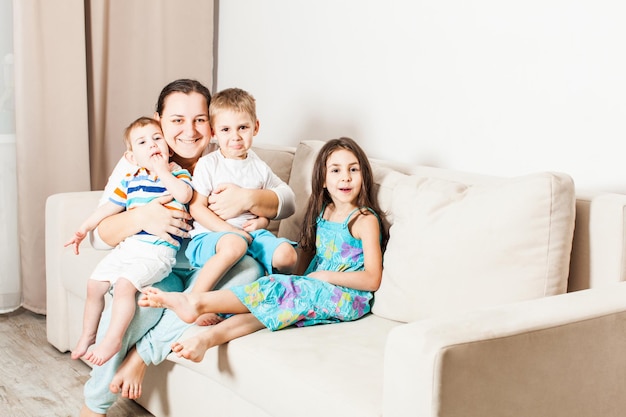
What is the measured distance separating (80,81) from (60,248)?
0.90m

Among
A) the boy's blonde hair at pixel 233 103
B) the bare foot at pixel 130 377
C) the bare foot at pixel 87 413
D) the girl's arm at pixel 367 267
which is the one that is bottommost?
the bare foot at pixel 87 413

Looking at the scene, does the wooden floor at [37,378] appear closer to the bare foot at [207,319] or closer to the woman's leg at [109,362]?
the woman's leg at [109,362]

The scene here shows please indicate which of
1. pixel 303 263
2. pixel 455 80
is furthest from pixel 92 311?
pixel 455 80

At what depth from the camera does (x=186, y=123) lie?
2514mm

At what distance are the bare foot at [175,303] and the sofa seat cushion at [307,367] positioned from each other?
0.06 m

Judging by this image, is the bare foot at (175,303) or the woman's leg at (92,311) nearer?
the bare foot at (175,303)

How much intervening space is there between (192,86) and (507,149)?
1027 millimetres

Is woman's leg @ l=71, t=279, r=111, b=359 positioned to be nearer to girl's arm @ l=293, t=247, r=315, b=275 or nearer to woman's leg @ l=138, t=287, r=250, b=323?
woman's leg @ l=138, t=287, r=250, b=323

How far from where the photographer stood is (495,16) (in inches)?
98.4

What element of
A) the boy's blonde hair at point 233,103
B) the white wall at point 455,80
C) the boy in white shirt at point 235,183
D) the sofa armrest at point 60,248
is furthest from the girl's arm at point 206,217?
the white wall at point 455,80

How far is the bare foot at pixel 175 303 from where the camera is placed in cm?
206

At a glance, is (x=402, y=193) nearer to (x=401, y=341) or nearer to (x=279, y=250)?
(x=279, y=250)

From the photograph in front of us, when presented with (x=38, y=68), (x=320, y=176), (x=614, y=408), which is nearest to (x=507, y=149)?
(x=320, y=176)

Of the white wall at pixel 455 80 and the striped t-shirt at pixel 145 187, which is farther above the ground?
the white wall at pixel 455 80
